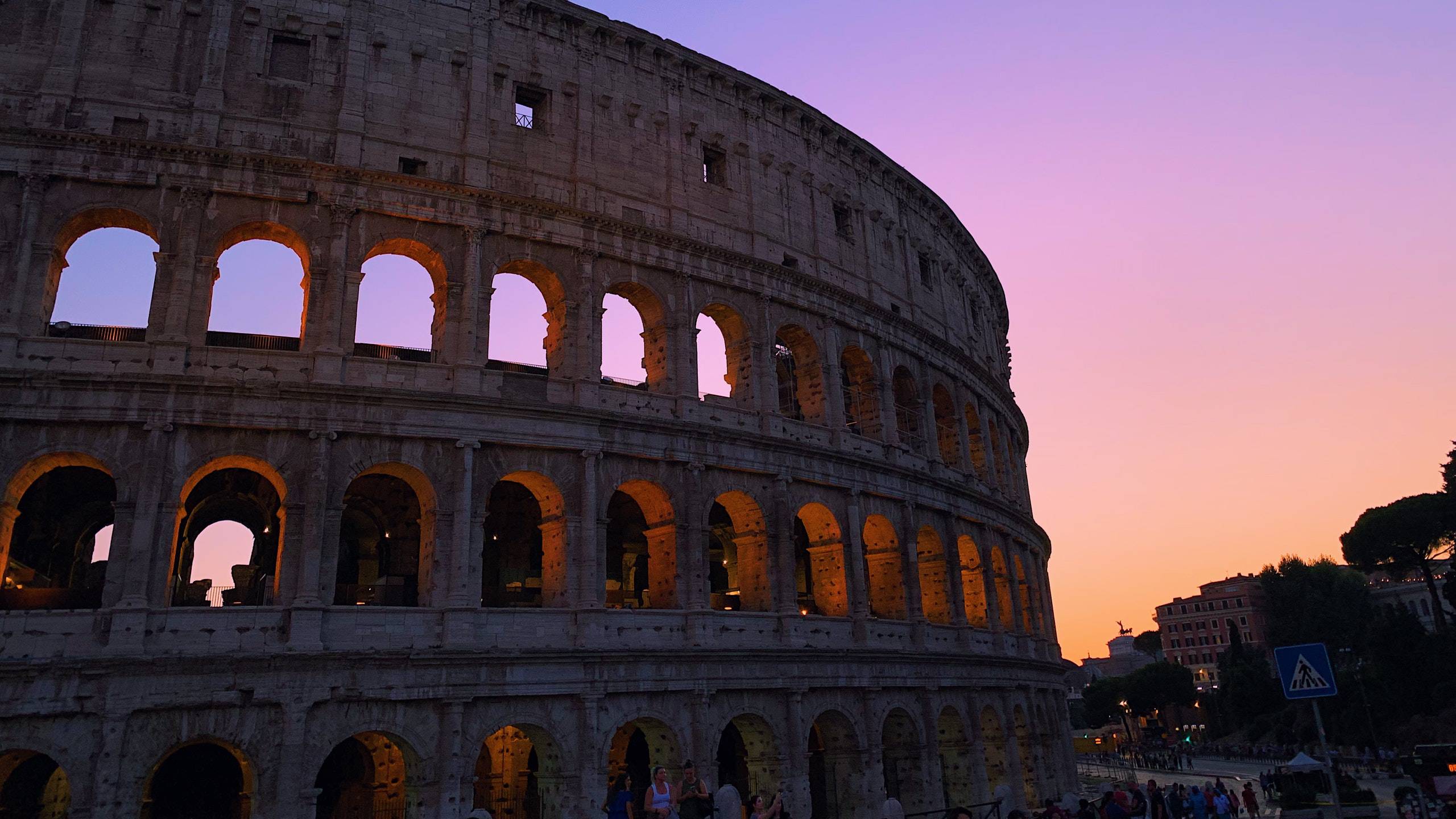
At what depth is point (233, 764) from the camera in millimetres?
20484

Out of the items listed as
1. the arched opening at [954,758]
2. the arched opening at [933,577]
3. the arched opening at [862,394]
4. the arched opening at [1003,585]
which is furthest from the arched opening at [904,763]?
the arched opening at [1003,585]

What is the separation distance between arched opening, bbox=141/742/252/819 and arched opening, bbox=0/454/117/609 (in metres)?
3.65

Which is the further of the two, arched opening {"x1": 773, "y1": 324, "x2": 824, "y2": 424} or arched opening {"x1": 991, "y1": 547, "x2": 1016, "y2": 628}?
arched opening {"x1": 991, "y1": 547, "x2": 1016, "y2": 628}

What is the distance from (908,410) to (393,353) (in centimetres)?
1569

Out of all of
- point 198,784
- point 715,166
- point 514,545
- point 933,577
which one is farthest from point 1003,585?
point 198,784

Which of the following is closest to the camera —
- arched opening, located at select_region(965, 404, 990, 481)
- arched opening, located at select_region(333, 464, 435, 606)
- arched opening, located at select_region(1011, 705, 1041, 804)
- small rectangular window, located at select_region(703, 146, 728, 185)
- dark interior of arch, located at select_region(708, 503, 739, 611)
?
arched opening, located at select_region(333, 464, 435, 606)

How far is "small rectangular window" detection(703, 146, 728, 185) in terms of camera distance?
26500mm

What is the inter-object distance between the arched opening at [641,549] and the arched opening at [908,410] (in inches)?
341

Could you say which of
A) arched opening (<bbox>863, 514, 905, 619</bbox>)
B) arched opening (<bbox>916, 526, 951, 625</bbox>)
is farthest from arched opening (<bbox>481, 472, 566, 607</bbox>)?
arched opening (<bbox>916, 526, 951, 625</bbox>)

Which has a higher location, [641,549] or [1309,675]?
[641,549]

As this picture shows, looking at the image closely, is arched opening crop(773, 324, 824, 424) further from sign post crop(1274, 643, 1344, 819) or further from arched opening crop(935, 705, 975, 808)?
sign post crop(1274, 643, 1344, 819)

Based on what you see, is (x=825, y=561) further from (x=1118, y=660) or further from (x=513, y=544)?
(x=1118, y=660)

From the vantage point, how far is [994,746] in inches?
1129

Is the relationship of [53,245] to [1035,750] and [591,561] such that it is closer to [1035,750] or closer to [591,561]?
[591,561]
